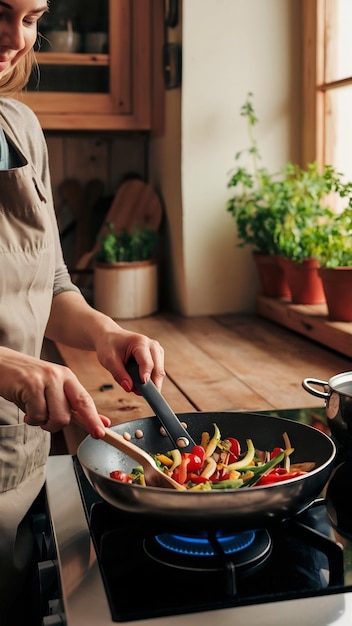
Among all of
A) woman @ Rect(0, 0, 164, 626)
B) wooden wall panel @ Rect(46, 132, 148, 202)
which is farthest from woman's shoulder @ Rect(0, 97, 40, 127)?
wooden wall panel @ Rect(46, 132, 148, 202)

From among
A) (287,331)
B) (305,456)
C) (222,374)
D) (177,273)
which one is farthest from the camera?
(177,273)

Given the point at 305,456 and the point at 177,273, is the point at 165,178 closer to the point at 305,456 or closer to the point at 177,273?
the point at 177,273

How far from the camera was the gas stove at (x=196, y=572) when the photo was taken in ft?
2.60

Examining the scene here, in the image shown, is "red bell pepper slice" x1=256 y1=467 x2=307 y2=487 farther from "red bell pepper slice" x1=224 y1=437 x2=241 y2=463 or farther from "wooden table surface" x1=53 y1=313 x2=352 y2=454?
"wooden table surface" x1=53 y1=313 x2=352 y2=454

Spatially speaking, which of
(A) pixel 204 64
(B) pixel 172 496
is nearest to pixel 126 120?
(A) pixel 204 64

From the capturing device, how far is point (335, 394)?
1138 mm

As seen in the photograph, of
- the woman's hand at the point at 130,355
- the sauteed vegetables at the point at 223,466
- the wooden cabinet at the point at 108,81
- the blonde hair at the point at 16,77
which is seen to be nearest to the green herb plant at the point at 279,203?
the wooden cabinet at the point at 108,81

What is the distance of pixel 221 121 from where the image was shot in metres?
2.33

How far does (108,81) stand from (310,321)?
3.40 ft

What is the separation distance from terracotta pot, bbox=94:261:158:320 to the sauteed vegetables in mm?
1373

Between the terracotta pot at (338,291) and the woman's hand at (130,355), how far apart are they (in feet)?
2.73

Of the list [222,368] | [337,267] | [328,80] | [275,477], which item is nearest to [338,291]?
[337,267]

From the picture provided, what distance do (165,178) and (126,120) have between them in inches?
8.6

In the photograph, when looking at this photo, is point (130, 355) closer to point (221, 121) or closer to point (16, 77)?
point (16, 77)
